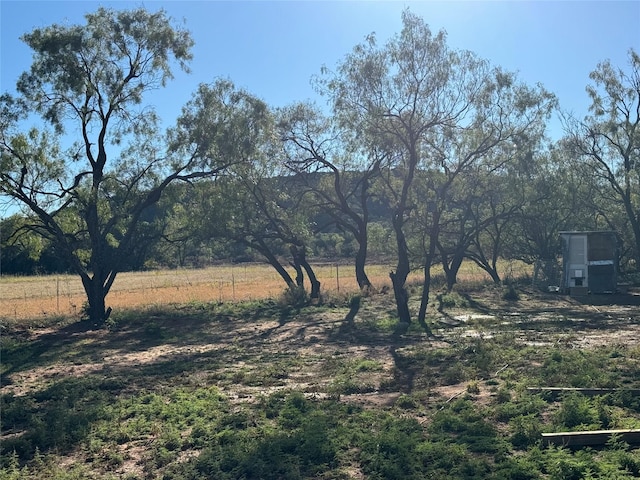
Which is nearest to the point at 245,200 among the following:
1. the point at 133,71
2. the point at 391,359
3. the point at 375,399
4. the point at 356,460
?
the point at 133,71

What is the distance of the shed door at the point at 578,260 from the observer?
2298cm

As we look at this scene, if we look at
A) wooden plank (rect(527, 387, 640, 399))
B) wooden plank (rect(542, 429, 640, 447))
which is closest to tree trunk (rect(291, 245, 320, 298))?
wooden plank (rect(527, 387, 640, 399))

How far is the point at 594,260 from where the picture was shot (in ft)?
75.3

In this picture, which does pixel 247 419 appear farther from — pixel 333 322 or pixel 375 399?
pixel 333 322

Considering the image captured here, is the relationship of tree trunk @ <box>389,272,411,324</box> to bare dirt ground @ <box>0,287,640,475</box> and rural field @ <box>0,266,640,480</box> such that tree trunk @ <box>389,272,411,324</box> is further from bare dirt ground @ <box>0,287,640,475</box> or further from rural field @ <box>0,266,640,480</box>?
bare dirt ground @ <box>0,287,640,475</box>

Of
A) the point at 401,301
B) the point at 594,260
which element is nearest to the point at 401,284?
the point at 401,301

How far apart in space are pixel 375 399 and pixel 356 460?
2.65 m

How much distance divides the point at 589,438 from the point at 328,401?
12.0 ft

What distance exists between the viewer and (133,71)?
63.4ft

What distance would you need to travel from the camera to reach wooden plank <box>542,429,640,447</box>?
6.06 metres

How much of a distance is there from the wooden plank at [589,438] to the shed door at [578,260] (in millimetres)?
18262

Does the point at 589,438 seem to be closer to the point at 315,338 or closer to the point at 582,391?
the point at 582,391

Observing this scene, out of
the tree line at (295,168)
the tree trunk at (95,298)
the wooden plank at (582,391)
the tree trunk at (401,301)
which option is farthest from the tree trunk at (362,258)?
→ the wooden plank at (582,391)

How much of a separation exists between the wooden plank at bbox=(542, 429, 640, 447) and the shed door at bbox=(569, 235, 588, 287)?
18262 mm
